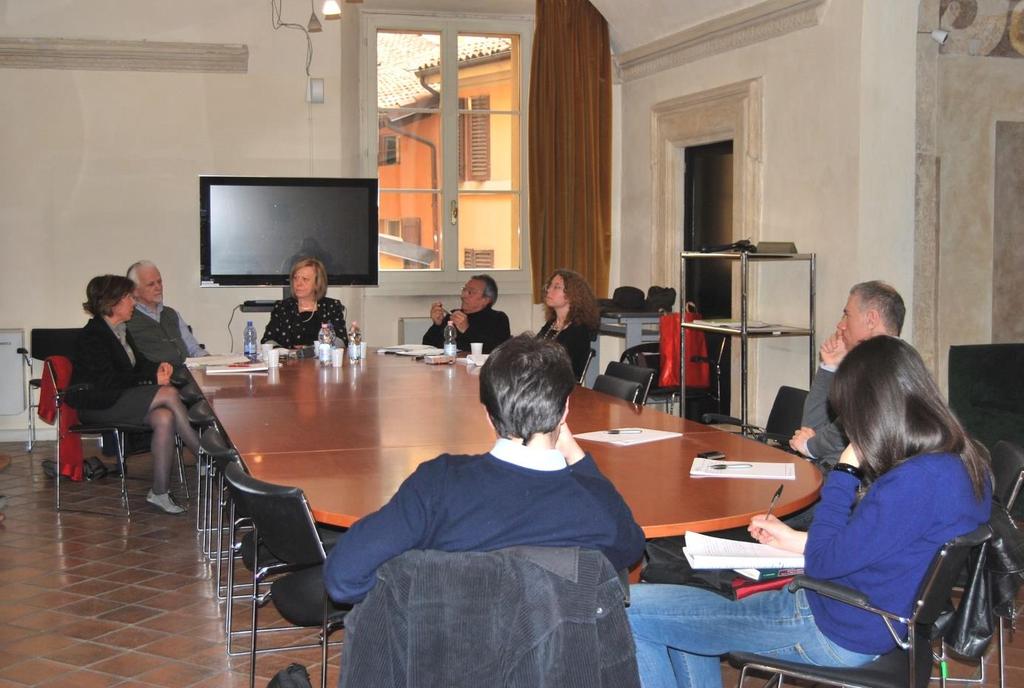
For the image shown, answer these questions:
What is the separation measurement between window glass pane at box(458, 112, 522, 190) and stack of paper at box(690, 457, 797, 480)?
607 cm

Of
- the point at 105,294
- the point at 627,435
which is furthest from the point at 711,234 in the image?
the point at 627,435

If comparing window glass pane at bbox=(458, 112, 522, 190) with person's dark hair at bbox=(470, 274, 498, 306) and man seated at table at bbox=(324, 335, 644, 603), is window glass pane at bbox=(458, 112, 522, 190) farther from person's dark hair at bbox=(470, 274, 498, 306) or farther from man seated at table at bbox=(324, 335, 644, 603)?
man seated at table at bbox=(324, 335, 644, 603)

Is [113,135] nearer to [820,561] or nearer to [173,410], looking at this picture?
[173,410]

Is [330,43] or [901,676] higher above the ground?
[330,43]

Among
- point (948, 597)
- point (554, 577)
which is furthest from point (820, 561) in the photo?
point (554, 577)

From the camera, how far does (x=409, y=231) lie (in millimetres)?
9078

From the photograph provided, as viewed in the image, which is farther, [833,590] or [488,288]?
[488,288]

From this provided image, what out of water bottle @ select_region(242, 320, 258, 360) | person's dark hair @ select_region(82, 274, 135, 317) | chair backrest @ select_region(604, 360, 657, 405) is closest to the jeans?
chair backrest @ select_region(604, 360, 657, 405)

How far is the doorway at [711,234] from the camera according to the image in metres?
7.62

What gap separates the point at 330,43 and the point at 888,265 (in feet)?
15.0

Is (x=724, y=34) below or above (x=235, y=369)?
above

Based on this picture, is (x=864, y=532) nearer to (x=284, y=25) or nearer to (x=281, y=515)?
(x=281, y=515)

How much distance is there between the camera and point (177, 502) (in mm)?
6410

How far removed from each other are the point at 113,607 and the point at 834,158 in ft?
14.0
